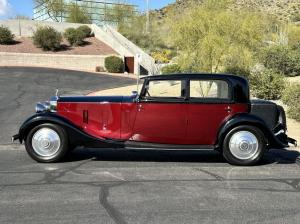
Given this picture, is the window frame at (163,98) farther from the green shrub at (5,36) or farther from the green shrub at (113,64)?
the green shrub at (5,36)

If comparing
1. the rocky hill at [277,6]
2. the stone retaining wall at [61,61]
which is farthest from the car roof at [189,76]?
the rocky hill at [277,6]

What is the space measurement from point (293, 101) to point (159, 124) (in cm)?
847

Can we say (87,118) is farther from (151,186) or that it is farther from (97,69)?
(97,69)

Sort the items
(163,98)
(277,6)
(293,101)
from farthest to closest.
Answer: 1. (277,6)
2. (293,101)
3. (163,98)

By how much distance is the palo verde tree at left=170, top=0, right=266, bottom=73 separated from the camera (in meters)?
21.5

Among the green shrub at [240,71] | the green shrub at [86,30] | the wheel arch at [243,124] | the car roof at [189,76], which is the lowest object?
the wheel arch at [243,124]

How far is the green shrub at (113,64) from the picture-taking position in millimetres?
42469

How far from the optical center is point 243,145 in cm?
928

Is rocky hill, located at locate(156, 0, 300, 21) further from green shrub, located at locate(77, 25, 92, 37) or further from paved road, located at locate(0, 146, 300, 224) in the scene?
paved road, located at locate(0, 146, 300, 224)

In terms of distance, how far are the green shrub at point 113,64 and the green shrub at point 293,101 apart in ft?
83.9

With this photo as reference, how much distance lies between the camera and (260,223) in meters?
5.75

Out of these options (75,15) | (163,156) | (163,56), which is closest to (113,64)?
(163,56)

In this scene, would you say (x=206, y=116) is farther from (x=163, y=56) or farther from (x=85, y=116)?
(x=163, y=56)

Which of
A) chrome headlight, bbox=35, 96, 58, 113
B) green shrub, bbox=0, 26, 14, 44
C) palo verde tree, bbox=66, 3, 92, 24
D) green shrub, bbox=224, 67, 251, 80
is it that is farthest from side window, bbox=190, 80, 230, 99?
palo verde tree, bbox=66, 3, 92, 24
